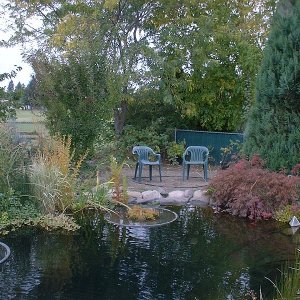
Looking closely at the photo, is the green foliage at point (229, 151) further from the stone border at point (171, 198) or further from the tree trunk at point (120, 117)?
the stone border at point (171, 198)

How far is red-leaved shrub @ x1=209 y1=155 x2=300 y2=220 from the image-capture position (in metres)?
6.79

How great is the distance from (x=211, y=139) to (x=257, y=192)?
5658 mm

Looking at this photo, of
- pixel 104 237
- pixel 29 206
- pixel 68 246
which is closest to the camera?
pixel 68 246

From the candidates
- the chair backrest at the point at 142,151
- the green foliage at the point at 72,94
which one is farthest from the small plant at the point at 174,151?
the green foliage at the point at 72,94

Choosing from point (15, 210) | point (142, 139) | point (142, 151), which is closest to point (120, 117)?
point (142, 139)

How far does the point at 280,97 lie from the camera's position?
26.0 feet

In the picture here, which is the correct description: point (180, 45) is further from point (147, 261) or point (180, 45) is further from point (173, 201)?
point (147, 261)

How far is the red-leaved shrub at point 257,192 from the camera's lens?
267 inches

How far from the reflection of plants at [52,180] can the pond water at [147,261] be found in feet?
1.28

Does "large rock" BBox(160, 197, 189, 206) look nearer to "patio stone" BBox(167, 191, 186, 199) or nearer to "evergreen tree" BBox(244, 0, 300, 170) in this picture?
"patio stone" BBox(167, 191, 186, 199)

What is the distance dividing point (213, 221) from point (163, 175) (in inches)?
153

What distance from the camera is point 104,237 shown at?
5488mm

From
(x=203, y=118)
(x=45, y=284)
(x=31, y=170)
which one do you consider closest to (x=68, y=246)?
(x=45, y=284)

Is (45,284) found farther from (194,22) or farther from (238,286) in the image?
(194,22)
